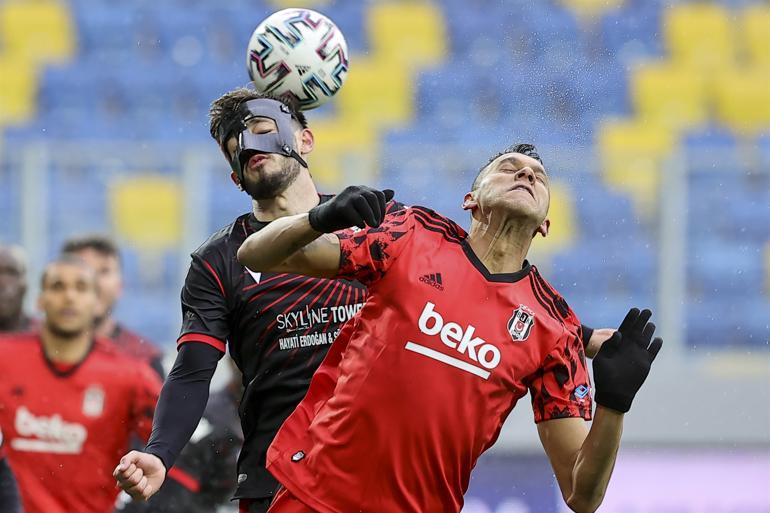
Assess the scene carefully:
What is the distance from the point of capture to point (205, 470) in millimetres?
6496

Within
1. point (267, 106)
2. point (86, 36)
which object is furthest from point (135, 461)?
point (86, 36)

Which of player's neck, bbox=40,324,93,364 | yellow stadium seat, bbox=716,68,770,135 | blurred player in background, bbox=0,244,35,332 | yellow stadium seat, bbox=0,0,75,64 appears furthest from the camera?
yellow stadium seat, bbox=0,0,75,64

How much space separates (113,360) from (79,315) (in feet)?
0.92

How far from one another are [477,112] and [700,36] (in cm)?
355

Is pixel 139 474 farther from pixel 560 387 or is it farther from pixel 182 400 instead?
pixel 560 387

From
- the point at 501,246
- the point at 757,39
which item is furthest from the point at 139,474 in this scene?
the point at 757,39

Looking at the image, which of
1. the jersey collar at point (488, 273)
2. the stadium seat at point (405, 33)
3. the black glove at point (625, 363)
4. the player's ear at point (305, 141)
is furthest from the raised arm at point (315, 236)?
the stadium seat at point (405, 33)

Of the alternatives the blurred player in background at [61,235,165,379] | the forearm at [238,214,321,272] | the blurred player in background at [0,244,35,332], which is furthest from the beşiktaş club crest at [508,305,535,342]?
the blurred player in background at [0,244,35,332]

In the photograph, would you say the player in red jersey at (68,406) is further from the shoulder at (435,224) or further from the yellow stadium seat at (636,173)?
the yellow stadium seat at (636,173)

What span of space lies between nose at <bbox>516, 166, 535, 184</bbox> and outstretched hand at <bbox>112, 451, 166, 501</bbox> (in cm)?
143

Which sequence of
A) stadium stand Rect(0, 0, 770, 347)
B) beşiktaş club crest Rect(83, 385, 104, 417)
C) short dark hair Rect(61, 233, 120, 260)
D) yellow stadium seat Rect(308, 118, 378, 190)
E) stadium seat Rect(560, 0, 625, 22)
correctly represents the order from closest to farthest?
1. beşiktaş club crest Rect(83, 385, 104, 417)
2. short dark hair Rect(61, 233, 120, 260)
3. yellow stadium seat Rect(308, 118, 378, 190)
4. stadium stand Rect(0, 0, 770, 347)
5. stadium seat Rect(560, 0, 625, 22)

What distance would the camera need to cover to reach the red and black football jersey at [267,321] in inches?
187

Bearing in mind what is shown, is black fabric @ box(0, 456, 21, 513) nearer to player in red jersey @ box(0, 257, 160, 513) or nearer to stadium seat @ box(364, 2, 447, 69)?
player in red jersey @ box(0, 257, 160, 513)

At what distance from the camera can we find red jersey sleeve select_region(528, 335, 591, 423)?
418 cm
